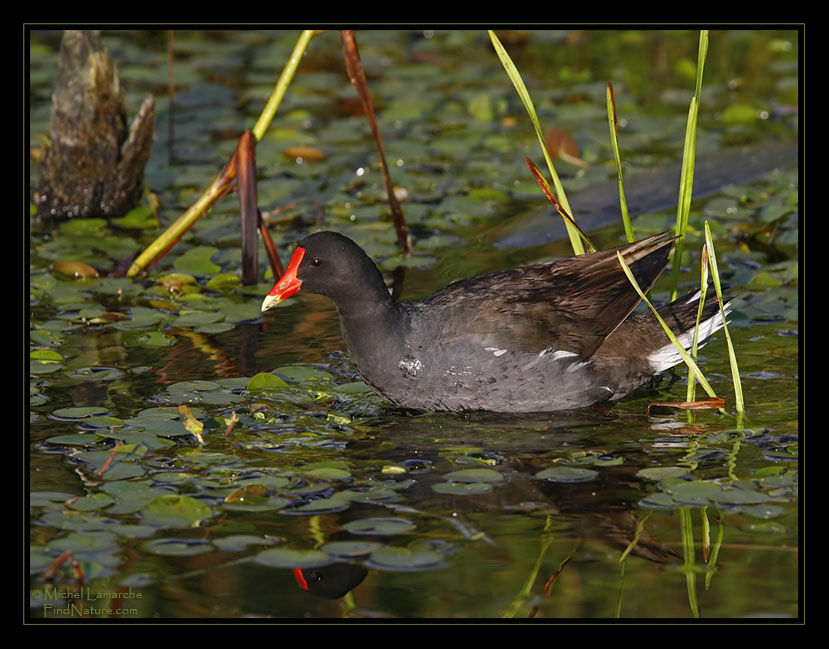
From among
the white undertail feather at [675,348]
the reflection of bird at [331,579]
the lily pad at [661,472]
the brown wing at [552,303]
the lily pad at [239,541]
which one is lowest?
the reflection of bird at [331,579]

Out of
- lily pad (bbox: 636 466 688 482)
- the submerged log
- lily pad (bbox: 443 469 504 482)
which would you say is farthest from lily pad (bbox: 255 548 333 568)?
the submerged log

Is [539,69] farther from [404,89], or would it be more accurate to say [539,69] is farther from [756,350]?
[756,350]

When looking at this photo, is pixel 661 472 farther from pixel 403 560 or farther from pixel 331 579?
pixel 331 579

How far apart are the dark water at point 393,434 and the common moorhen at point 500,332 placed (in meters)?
0.14

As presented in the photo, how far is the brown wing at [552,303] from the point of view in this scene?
5.58 metres

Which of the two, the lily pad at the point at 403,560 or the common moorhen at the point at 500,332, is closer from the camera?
the lily pad at the point at 403,560

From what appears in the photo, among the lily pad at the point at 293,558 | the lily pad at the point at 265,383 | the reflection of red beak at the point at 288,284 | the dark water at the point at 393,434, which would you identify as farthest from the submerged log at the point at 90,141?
the lily pad at the point at 293,558

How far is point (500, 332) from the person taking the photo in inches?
218

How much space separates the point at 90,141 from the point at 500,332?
3.68 m

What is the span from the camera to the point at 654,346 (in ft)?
19.0

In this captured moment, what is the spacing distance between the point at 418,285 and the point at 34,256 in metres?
2.38

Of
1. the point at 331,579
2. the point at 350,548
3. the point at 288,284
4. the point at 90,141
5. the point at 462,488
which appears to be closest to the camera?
the point at 331,579

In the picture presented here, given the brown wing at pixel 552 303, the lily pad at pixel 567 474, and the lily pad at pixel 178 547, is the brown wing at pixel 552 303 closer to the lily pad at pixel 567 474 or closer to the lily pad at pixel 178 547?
the lily pad at pixel 567 474

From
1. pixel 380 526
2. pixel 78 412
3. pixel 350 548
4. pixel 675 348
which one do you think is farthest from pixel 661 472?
pixel 78 412
